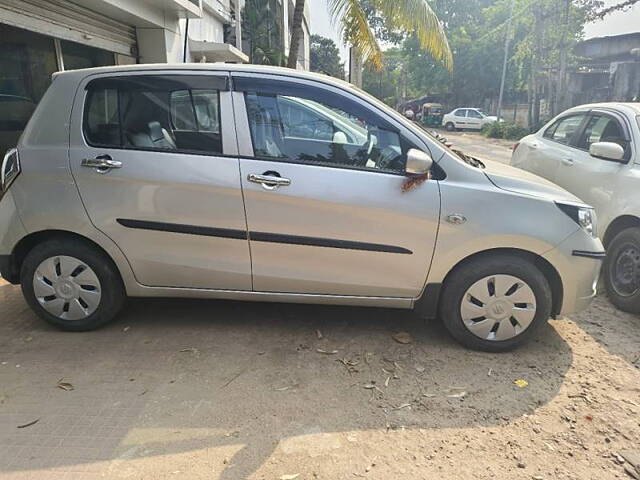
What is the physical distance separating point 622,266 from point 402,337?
7.28 ft

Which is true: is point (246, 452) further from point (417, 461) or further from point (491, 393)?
point (491, 393)

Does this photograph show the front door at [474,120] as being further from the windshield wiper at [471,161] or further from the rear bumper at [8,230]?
the rear bumper at [8,230]

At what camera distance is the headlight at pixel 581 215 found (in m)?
3.28

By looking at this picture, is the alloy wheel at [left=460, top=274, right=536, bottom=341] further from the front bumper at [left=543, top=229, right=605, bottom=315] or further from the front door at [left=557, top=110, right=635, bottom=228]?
the front door at [left=557, top=110, right=635, bottom=228]

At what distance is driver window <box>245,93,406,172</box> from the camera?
10.7ft

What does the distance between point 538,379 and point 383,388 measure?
104 cm

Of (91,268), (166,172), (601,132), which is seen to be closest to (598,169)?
(601,132)


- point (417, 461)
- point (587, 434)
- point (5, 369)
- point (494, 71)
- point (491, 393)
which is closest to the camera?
point (417, 461)

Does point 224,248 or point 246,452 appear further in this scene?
point 224,248

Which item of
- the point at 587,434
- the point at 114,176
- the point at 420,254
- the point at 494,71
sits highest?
the point at 494,71

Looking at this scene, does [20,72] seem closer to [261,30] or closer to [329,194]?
[329,194]

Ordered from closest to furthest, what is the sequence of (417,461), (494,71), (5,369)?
(417,461) → (5,369) → (494,71)

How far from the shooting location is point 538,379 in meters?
3.15

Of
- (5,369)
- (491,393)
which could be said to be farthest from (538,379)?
(5,369)
